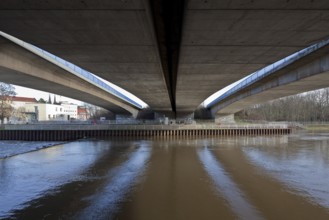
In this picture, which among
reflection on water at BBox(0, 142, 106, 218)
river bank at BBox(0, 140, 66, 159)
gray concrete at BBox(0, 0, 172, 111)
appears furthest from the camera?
river bank at BBox(0, 140, 66, 159)

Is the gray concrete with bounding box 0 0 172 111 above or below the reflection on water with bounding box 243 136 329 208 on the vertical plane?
above

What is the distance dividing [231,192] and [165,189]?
265 cm

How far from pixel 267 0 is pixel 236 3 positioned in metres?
0.80

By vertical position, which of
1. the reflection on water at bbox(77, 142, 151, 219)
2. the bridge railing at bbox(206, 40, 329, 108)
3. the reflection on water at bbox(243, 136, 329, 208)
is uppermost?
the bridge railing at bbox(206, 40, 329, 108)

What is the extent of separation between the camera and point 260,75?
26.7m

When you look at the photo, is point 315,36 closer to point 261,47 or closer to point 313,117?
point 261,47

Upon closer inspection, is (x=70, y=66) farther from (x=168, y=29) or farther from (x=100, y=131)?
(x=100, y=131)

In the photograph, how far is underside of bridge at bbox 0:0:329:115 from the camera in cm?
818

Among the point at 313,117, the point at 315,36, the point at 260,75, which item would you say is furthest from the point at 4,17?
the point at 313,117

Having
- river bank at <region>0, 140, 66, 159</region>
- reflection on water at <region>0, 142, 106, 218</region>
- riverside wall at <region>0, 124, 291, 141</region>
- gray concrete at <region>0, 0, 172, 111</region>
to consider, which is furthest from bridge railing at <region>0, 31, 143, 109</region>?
river bank at <region>0, 140, 66, 159</region>

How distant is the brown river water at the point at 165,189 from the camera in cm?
906

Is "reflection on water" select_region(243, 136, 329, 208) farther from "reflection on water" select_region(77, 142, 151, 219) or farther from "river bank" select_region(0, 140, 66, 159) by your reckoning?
"river bank" select_region(0, 140, 66, 159)

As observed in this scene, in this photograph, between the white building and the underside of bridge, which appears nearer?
the underside of bridge

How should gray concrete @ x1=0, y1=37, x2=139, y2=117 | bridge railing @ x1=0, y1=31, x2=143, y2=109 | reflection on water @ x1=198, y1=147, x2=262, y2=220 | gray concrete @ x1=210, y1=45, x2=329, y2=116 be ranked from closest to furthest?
reflection on water @ x1=198, y1=147, x2=262, y2=220, bridge railing @ x1=0, y1=31, x2=143, y2=109, gray concrete @ x1=0, y1=37, x2=139, y2=117, gray concrete @ x1=210, y1=45, x2=329, y2=116
